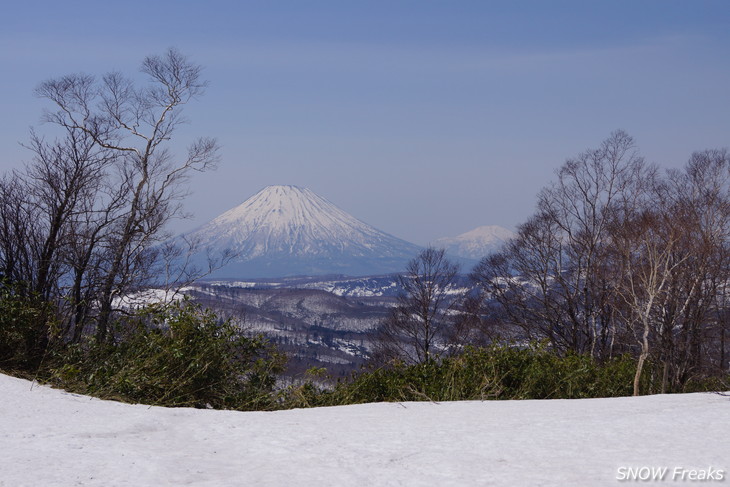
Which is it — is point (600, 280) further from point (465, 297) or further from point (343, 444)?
point (343, 444)

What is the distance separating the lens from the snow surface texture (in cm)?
311

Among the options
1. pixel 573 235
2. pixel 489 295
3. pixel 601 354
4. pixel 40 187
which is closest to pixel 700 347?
pixel 601 354

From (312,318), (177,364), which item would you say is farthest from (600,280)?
(312,318)

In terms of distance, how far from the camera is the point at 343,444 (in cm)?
371

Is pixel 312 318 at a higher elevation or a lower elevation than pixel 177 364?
lower

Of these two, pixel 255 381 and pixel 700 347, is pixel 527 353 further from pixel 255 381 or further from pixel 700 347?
pixel 700 347

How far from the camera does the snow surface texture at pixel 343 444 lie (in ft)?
10.2

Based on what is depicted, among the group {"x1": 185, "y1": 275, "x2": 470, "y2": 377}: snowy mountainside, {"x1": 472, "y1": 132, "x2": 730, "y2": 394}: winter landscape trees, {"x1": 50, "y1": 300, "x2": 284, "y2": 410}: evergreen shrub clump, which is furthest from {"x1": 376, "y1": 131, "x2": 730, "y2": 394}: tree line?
{"x1": 185, "y1": 275, "x2": 470, "y2": 377}: snowy mountainside

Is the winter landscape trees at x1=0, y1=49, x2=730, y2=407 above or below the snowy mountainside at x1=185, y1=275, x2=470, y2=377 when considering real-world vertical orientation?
above

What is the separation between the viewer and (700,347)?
71.7 feet

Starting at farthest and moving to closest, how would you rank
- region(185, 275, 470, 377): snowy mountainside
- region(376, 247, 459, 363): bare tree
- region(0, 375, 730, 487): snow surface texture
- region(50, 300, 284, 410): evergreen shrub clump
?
1. region(185, 275, 470, 377): snowy mountainside
2. region(376, 247, 459, 363): bare tree
3. region(50, 300, 284, 410): evergreen shrub clump
4. region(0, 375, 730, 487): snow surface texture

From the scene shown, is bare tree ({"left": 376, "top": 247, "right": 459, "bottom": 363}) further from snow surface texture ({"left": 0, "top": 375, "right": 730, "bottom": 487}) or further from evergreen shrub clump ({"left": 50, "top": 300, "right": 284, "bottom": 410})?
snow surface texture ({"left": 0, "top": 375, "right": 730, "bottom": 487})

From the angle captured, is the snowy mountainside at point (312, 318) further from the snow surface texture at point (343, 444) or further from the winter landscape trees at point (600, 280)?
the snow surface texture at point (343, 444)

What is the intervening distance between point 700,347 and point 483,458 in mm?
21449
